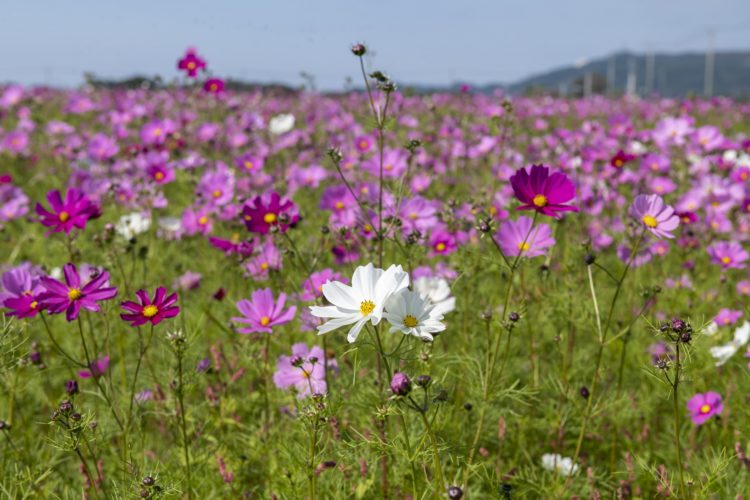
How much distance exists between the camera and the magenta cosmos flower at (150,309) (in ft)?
4.17

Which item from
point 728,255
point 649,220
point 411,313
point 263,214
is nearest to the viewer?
point 411,313

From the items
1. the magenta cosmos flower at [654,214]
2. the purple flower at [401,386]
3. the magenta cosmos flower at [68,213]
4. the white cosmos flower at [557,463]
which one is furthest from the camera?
the white cosmos flower at [557,463]

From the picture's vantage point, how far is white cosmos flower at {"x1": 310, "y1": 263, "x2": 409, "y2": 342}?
3.47ft

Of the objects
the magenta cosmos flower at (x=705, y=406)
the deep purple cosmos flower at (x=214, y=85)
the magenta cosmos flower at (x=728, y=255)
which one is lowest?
the magenta cosmos flower at (x=705, y=406)

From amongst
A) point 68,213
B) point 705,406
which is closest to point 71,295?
point 68,213

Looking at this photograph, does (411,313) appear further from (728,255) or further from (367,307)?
(728,255)

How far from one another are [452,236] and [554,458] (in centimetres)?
89

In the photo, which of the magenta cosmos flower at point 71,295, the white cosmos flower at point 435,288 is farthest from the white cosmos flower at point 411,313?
the white cosmos flower at point 435,288

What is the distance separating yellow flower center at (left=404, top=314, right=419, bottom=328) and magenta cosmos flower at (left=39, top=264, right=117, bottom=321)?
670 mm

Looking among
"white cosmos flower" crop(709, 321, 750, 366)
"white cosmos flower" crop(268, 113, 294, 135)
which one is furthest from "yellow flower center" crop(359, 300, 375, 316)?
"white cosmos flower" crop(268, 113, 294, 135)

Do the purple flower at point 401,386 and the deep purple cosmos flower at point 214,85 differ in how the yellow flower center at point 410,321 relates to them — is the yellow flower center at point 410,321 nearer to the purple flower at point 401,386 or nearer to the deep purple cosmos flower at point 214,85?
the purple flower at point 401,386

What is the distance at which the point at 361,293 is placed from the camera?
115 cm

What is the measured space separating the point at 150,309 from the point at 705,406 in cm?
164

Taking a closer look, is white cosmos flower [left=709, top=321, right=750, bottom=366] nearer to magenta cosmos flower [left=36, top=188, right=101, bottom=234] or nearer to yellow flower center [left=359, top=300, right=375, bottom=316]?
yellow flower center [left=359, top=300, right=375, bottom=316]
